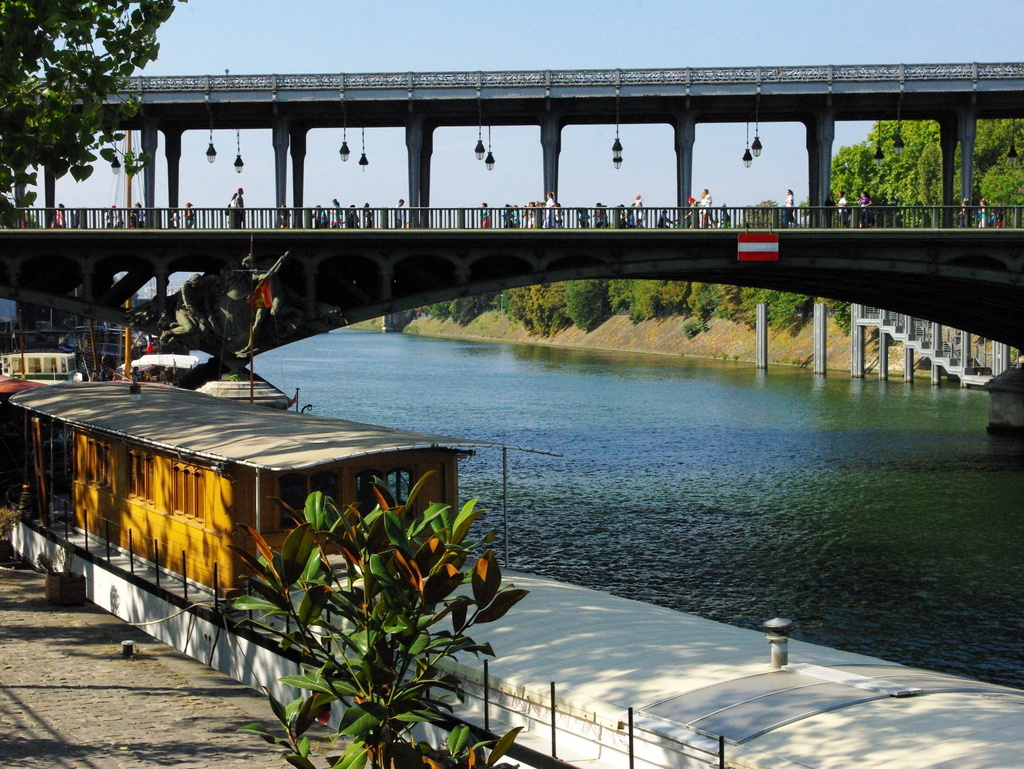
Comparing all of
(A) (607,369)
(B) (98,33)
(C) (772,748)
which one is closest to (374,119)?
(B) (98,33)

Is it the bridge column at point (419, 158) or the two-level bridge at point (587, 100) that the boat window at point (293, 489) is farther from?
the bridge column at point (419, 158)

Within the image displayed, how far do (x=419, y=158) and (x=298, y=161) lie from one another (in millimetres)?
5965

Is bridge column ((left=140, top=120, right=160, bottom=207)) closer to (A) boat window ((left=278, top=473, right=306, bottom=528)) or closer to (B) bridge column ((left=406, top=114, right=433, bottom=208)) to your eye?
(B) bridge column ((left=406, top=114, right=433, bottom=208))

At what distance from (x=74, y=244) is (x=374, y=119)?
12110mm

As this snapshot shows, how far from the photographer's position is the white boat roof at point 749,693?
39.0ft

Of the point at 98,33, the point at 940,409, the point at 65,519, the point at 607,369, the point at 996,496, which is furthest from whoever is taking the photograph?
the point at 607,369

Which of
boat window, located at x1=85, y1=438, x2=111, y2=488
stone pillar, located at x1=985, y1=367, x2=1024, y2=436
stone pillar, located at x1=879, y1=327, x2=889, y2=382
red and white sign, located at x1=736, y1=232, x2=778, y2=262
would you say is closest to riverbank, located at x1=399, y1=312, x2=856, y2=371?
stone pillar, located at x1=879, y1=327, x2=889, y2=382

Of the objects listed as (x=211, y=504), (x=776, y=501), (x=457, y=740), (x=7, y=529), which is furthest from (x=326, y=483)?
(x=776, y=501)

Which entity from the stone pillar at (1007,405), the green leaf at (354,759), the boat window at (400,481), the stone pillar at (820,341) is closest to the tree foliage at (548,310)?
the stone pillar at (820,341)

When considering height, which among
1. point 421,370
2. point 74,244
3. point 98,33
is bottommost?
point 421,370

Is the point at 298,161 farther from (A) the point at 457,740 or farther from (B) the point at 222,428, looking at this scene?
(A) the point at 457,740

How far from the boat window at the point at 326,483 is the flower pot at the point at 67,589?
842cm

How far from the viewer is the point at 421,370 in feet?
390

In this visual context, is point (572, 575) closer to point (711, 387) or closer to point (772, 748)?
point (772, 748)
